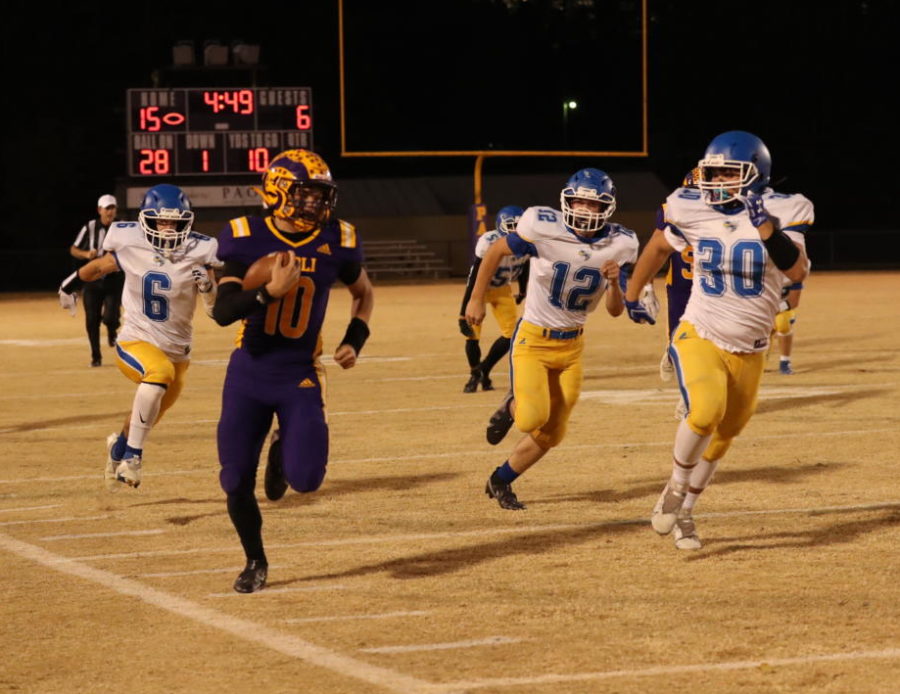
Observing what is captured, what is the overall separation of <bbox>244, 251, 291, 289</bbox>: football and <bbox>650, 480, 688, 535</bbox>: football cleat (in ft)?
7.24

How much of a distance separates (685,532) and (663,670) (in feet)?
7.12

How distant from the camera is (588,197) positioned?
889 centimetres

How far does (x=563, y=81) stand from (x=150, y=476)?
18101mm

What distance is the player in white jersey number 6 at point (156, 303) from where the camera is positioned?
9516mm

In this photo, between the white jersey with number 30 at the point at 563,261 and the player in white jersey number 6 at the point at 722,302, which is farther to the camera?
the white jersey with number 30 at the point at 563,261

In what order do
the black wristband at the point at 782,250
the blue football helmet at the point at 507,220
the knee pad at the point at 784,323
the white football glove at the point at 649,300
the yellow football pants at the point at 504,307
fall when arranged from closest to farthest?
the black wristband at the point at 782,250
the white football glove at the point at 649,300
the blue football helmet at the point at 507,220
the yellow football pants at the point at 504,307
the knee pad at the point at 784,323

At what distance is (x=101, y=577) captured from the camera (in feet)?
23.9

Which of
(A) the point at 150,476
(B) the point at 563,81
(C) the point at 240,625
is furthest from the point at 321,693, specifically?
(B) the point at 563,81

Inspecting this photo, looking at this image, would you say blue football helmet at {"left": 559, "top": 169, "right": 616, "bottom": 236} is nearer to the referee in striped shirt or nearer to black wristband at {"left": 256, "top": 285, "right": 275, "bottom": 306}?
black wristband at {"left": 256, "top": 285, "right": 275, "bottom": 306}

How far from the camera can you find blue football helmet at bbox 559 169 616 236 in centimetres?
888

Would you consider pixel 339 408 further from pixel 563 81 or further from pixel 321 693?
pixel 563 81

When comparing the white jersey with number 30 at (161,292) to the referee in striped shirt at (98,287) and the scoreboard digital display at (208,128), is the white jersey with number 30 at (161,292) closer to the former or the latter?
the referee in striped shirt at (98,287)

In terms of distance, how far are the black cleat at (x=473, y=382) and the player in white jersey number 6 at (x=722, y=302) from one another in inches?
279

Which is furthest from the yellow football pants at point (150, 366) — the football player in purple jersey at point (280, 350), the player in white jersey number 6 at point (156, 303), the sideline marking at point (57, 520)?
the football player in purple jersey at point (280, 350)
